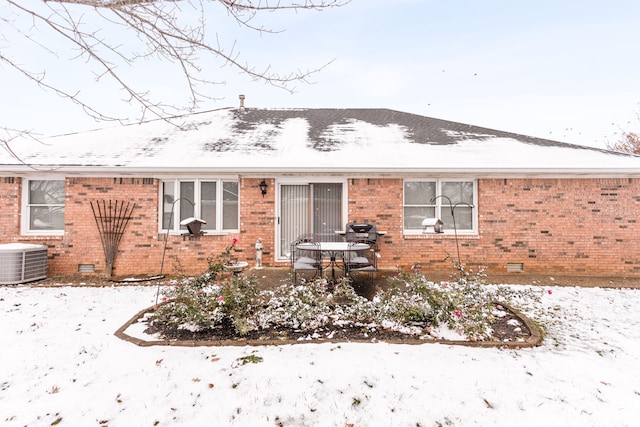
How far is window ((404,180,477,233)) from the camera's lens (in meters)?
7.94

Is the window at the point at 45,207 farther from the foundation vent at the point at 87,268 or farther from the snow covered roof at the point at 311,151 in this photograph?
the foundation vent at the point at 87,268

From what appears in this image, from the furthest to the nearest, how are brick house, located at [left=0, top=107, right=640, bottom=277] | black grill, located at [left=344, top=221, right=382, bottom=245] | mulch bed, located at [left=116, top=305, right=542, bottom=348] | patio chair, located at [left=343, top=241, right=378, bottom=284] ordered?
brick house, located at [left=0, top=107, right=640, bottom=277], black grill, located at [left=344, top=221, right=382, bottom=245], patio chair, located at [left=343, top=241, right=378, bottom=284], mulch bed, located at [left=116, top=305, right=542, bottom=348]

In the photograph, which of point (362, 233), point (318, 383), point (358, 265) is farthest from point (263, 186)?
point (318, 383)

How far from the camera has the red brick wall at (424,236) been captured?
24.8ft

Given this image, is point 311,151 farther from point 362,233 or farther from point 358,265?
point 358,265

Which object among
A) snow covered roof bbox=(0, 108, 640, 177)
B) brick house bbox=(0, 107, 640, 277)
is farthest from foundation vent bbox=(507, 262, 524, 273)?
snow covered roof bbox=(0, 108, 640, 177)

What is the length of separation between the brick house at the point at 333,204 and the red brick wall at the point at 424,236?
0.03m

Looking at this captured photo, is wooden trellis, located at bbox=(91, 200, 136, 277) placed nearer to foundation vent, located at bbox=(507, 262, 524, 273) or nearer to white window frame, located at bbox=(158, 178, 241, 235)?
white window frame, located at bbox=(158, 178, 241, 235)

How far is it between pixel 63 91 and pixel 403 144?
7.71 m

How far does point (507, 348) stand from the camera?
3.58 metres

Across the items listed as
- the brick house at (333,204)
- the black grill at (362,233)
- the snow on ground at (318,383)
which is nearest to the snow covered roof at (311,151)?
the brick house at (333,204)

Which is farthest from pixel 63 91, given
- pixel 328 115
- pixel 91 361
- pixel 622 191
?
pixel 622 191

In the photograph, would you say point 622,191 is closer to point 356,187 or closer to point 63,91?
point 356,187

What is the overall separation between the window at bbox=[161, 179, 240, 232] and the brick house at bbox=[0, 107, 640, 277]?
→ 1.1 inches
